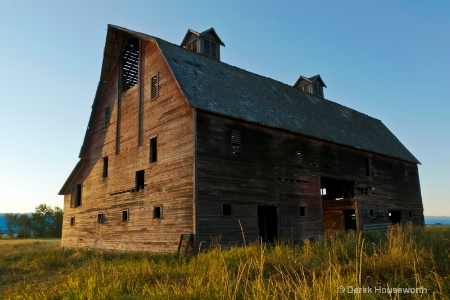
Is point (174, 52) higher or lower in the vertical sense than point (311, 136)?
higher

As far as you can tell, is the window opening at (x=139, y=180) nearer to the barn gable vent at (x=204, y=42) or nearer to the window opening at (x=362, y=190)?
the barn gable vent at (x=204, y=42)

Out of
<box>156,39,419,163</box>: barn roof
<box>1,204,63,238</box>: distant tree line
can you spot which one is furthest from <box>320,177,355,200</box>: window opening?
<box>1,204,63,238</box>: distant tree line

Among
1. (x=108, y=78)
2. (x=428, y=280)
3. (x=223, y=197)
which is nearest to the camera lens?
(x=428, y=280)

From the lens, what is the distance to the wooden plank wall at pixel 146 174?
53.8 feet

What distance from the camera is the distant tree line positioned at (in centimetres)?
7162

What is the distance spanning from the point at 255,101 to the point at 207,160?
6.28 m

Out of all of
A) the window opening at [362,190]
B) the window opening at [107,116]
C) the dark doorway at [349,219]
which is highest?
the window opening at [107,116]

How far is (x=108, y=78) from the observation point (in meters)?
24.5

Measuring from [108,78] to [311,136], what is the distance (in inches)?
582

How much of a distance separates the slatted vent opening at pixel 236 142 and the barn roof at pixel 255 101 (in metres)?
0.85

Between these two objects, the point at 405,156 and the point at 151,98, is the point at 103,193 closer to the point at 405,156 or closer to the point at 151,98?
the point at 151,98

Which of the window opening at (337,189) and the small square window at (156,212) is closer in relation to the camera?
the small square window at (156,212)

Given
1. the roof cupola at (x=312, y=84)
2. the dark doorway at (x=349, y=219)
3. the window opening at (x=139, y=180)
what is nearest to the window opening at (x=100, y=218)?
the window opening at (x=139, y=180)

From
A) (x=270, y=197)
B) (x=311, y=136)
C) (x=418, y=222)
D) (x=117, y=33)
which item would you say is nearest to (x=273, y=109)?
(x=311, y=136)
